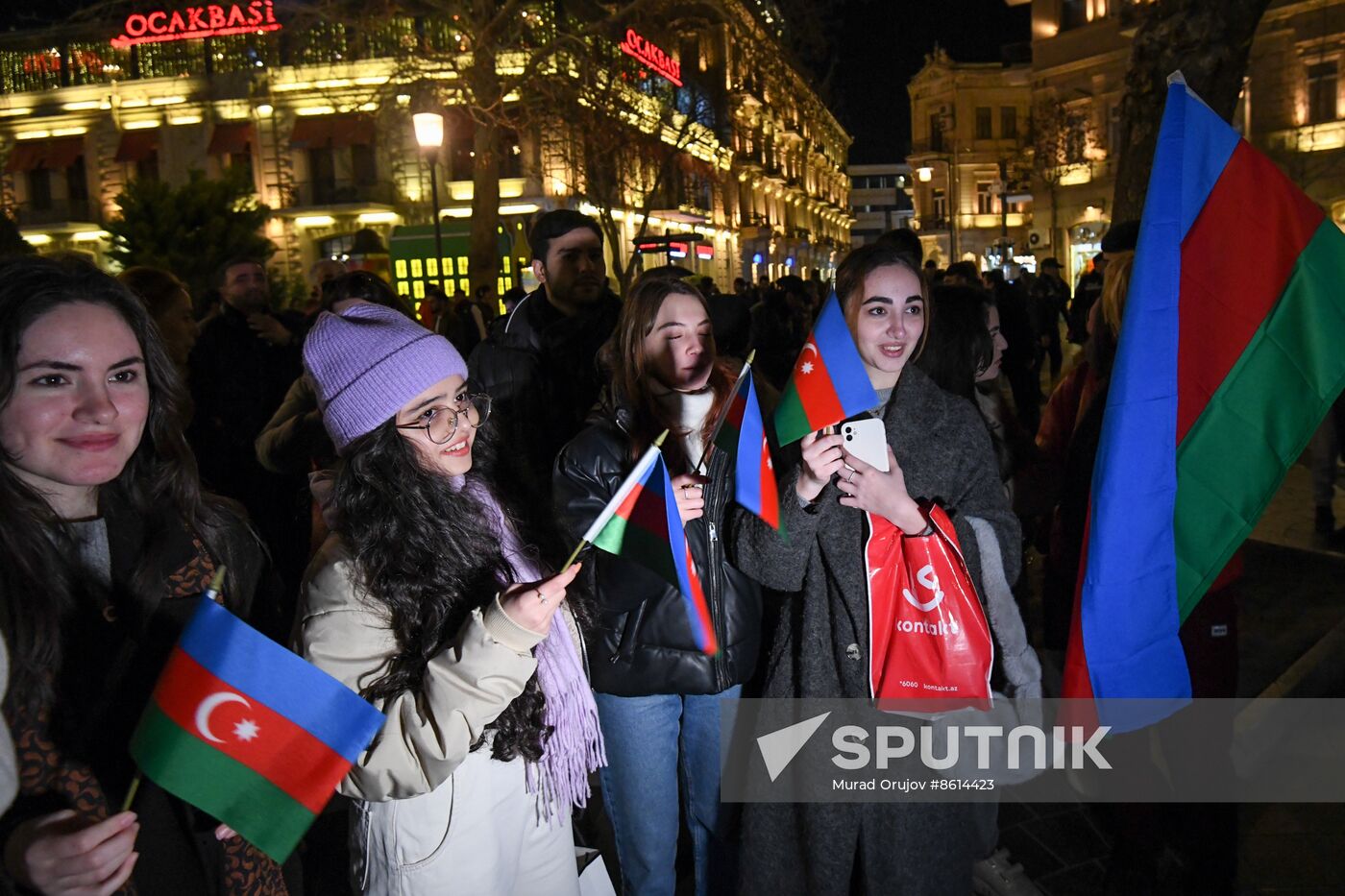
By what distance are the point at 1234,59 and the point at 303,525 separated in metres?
6.31

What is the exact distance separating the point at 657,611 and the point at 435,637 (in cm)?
81

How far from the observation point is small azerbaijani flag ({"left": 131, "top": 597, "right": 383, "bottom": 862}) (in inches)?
59.1

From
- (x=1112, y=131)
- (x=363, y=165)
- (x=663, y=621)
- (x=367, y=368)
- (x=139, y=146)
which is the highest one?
(x=139, y=146)

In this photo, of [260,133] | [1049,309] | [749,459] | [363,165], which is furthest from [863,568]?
[260,133]

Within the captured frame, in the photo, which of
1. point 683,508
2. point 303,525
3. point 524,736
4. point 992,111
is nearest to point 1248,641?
point 683,508

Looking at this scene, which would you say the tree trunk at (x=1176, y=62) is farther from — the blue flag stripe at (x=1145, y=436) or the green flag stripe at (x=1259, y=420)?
the blue flag stripe at (x=1145, y=436)

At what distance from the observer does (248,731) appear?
1.54m

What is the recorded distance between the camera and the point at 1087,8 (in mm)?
37219

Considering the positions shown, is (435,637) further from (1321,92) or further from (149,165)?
(149,165)

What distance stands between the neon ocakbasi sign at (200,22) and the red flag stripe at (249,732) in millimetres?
35279

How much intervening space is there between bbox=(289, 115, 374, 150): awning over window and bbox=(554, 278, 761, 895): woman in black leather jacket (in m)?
31.4

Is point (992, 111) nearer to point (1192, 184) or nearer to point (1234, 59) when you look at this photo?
point (1234, 59)

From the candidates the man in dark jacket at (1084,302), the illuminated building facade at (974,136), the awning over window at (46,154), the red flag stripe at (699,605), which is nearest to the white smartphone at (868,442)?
the red flag stripe at (699,605)

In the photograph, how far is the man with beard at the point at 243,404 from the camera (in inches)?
214
